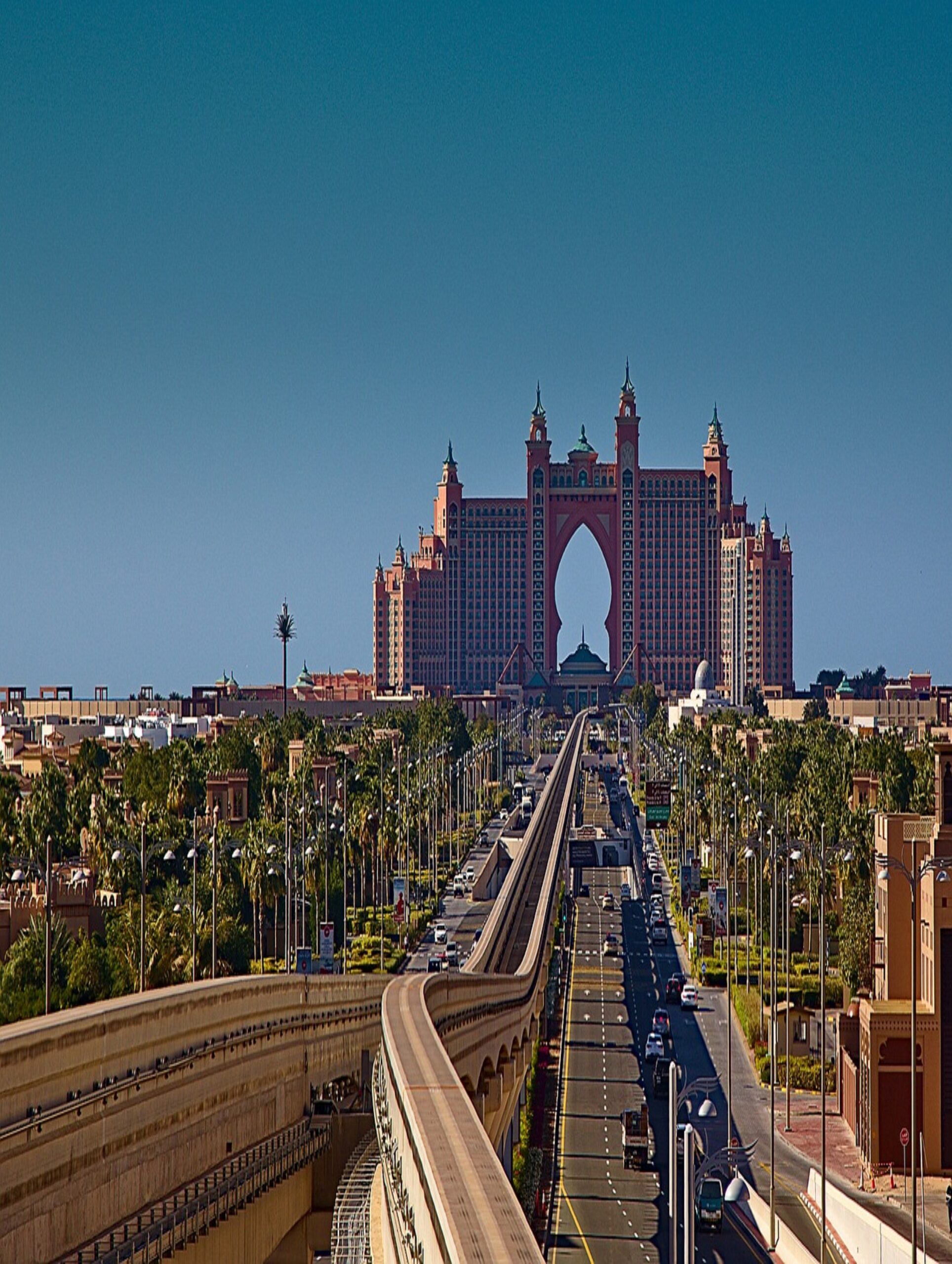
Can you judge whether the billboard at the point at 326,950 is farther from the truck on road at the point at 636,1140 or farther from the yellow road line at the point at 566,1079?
the truck on road at the point at 636,1140

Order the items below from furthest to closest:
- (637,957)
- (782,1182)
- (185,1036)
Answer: (637,957) < (782,1182) < (185,1036)

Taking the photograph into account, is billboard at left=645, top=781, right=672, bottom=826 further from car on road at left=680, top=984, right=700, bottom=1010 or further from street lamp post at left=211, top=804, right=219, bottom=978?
street lamp post at left=211, top=804, right=219, bottom=978

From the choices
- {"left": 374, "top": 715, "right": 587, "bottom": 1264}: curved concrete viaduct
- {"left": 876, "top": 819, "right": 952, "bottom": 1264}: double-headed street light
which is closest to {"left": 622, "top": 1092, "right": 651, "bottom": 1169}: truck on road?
{"left": 374, "top": 715, "right": 587, "bottom": 1264}: curved concrete viaduct

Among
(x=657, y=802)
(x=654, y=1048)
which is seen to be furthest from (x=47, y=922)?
(x=657, y=802)

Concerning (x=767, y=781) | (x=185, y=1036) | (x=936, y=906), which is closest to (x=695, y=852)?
(x=767, y=781)

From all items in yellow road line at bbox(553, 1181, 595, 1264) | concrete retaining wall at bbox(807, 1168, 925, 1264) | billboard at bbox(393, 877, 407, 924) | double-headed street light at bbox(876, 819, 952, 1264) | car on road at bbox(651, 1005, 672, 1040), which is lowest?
yellow road line at bbox(553, 1181, 595, 1264)

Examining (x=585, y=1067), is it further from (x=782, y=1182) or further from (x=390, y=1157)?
(x=390, y=1157)

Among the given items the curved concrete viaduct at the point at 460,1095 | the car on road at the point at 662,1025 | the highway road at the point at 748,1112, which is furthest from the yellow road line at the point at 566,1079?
the car on road at the point at 662,1025
